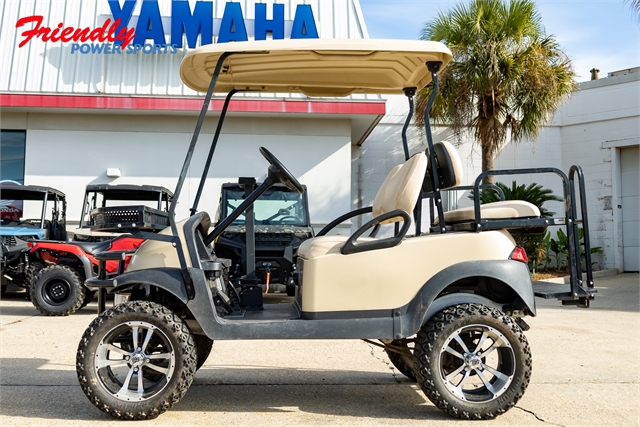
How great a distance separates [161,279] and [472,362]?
1.87 m

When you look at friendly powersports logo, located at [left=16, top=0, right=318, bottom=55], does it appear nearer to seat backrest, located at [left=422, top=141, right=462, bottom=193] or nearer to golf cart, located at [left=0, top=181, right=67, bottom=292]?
golf cart, located at [left=0, top=181, right=67, bottom=292]

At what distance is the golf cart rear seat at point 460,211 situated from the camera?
3.74 metres

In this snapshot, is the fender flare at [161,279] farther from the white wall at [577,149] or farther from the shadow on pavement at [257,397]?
the white wall at [577,149]

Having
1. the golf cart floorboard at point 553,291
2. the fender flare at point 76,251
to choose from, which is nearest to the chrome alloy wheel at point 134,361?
the golf cart floorboard at point 553,291

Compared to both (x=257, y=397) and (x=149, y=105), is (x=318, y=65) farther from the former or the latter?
(x=149, y=105)

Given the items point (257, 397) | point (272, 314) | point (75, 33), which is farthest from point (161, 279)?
point (75, 33)

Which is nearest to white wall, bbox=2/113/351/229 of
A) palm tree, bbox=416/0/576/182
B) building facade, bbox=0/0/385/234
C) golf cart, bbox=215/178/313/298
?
building facade, bbox=0/0/385/234

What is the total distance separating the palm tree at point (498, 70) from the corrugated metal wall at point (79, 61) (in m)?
2.41

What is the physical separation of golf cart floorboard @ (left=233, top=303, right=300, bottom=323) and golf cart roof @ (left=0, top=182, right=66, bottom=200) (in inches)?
285

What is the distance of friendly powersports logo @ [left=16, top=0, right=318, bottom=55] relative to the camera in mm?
13156

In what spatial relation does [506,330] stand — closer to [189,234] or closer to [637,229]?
[189,234]

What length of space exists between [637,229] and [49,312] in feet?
45.2

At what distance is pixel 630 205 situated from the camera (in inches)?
613

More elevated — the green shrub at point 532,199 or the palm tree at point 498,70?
the palm tree at point 498,70
